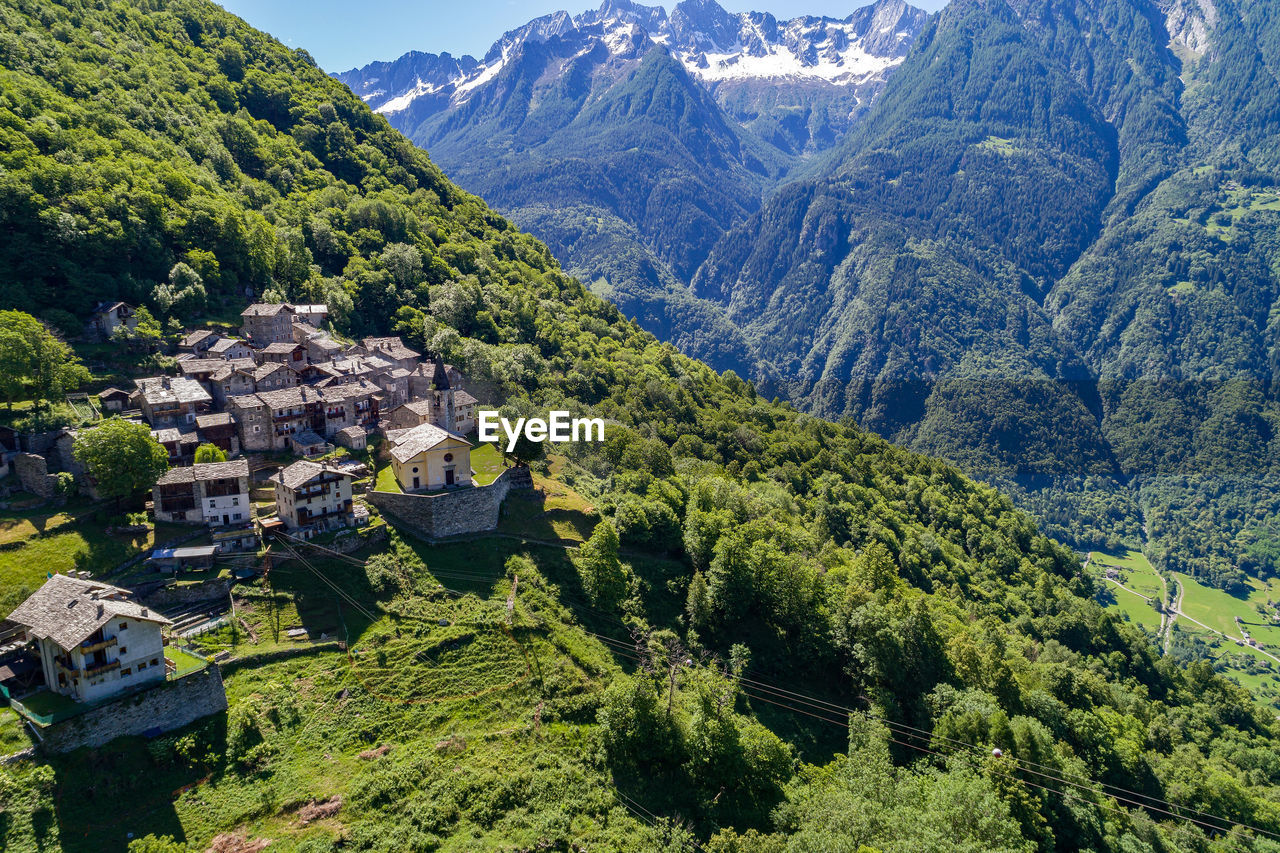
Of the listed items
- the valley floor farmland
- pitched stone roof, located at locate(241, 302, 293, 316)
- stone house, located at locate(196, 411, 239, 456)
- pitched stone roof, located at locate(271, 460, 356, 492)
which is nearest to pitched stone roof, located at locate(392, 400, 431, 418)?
stone house, located at locate(196, 411, 239, 456)

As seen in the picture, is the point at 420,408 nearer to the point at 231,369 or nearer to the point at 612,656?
the point at 231,369

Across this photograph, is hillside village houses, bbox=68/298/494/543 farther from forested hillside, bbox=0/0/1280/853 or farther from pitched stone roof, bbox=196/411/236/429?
forested hillside, bbox=0/0/1280/853

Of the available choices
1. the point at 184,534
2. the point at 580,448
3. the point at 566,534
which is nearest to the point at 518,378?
the point at 580,448

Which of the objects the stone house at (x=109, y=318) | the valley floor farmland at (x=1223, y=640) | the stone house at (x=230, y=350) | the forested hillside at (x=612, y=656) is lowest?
the valley floor farmland at (x=1223, y=640)

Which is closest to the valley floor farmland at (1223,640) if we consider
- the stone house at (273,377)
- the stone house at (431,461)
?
the stone house at (431,461)

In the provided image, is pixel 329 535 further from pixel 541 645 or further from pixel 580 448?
pixel 580 448

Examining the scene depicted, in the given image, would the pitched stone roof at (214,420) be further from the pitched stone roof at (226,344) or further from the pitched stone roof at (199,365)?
the pitched stone roof at (226,344)

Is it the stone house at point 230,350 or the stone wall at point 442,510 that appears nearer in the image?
the stone wall at point 442,510
